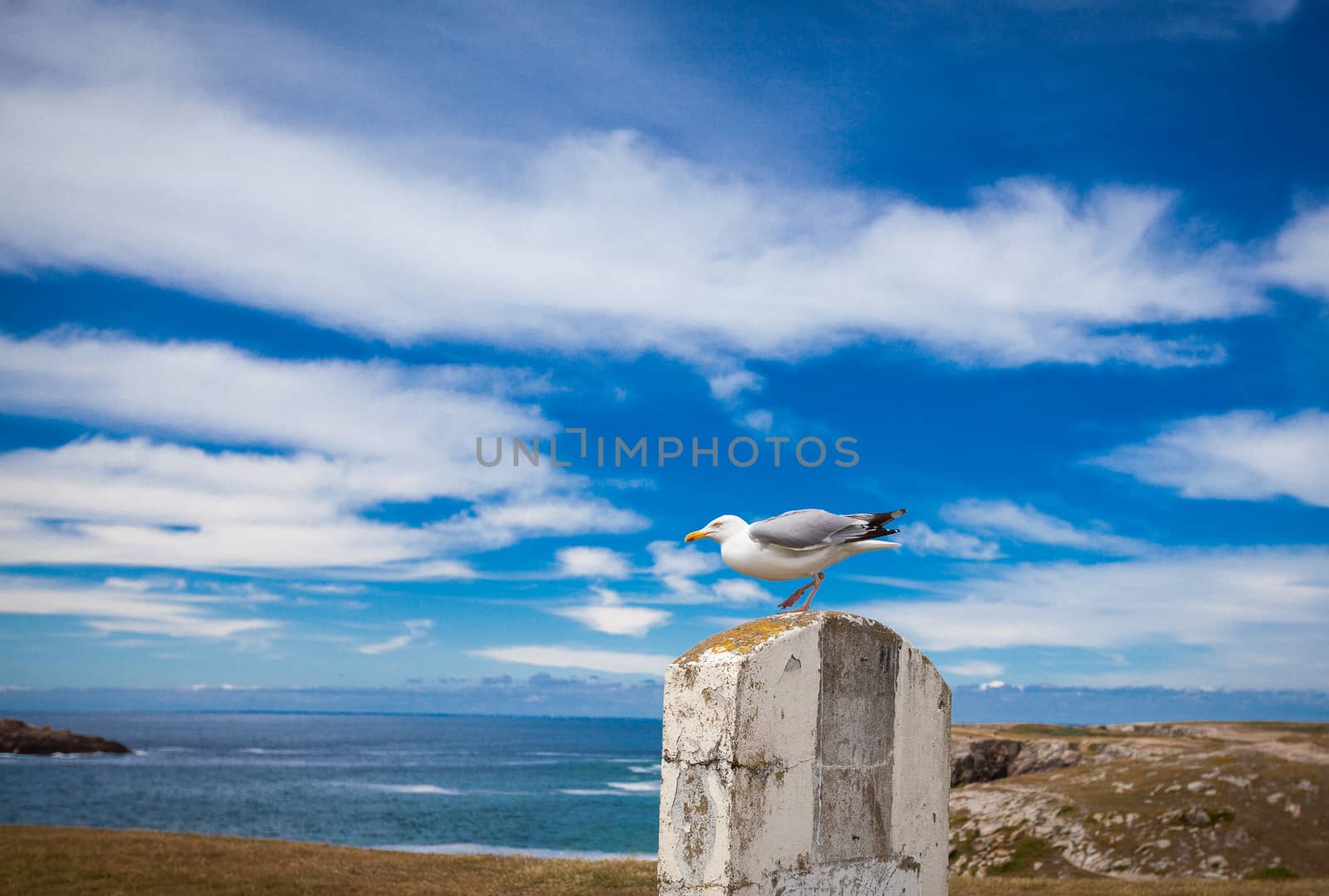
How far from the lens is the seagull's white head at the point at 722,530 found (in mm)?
7434

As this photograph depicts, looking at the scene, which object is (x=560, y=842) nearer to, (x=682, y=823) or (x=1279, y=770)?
(x=1279, y=770)

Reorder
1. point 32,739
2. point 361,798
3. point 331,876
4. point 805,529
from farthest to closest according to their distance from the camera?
point 32,739 → point 361,798 → point 331,876 → point 805,529

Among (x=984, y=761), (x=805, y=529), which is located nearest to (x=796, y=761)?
(x=805, y=529)

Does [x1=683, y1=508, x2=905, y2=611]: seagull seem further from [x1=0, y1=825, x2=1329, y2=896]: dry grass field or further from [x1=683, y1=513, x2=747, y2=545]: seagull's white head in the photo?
[x1=0, y1=825, x2=1329, y2=896]: dry grass field

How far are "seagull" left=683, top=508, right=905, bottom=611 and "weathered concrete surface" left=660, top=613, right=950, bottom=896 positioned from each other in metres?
0.37

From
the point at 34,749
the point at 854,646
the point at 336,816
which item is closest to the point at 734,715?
the point at 854,646

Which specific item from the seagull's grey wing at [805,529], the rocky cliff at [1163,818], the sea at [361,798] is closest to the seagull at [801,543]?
the seagull's grey wing at [805,529]

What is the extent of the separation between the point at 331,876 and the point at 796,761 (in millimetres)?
14959

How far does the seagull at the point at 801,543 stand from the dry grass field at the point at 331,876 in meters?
11.2

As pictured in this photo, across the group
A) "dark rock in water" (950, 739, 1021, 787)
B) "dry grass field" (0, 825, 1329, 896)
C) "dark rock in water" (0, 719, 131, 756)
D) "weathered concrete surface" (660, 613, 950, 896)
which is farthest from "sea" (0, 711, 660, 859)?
"weathered concrete surface" (660, 613, 950, 896)

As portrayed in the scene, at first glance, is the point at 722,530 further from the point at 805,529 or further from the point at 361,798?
the point at 361,798

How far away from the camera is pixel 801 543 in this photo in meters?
7.07

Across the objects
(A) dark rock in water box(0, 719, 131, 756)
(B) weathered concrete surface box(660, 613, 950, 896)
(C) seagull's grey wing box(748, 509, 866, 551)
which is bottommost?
(A) dark rock in water box(0, 719, 131, 756)

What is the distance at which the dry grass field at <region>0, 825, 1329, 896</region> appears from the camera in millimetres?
16984
